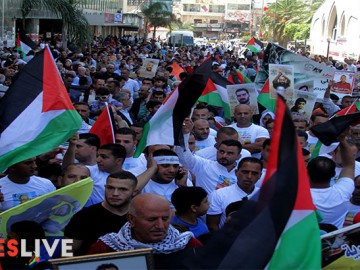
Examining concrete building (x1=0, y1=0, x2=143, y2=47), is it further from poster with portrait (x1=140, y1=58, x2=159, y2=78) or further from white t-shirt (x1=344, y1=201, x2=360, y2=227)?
white t-shirt (x1=344, y1=201, x2=360, y2=227)

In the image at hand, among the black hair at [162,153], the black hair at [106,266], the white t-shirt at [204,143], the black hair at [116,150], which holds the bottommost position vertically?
the white t-shirt at [204,143]

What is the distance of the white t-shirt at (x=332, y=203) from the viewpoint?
5.62 meters

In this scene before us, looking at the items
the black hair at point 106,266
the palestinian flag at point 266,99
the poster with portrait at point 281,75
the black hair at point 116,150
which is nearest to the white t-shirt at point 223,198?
the black hair at point 116,150

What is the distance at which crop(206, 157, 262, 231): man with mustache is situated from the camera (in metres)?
5.86

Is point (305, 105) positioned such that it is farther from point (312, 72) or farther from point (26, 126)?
point (26, 126)

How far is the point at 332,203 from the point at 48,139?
→ 2.41 meters

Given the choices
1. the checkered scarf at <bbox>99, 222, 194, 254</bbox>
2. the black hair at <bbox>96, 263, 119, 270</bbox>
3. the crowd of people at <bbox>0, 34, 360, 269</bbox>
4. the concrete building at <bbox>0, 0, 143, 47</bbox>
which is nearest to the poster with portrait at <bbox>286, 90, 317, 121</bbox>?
the crowd of people at <bbox>0, 34, 360, 269</bbox>

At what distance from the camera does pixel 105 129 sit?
303 inches

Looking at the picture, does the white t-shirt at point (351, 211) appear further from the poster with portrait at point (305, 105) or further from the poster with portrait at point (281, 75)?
the poster with portrait at point (281, 75)

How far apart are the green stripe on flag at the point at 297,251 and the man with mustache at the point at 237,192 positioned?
2.39 meters

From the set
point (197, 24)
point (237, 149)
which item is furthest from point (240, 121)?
point (197, 24)

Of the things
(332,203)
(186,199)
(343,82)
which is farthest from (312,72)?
(186,199)

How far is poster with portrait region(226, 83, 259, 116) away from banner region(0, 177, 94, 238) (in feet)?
19.3

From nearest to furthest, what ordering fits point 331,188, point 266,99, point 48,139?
1. point 331,188
2. point 48,139
3. point 266,99
